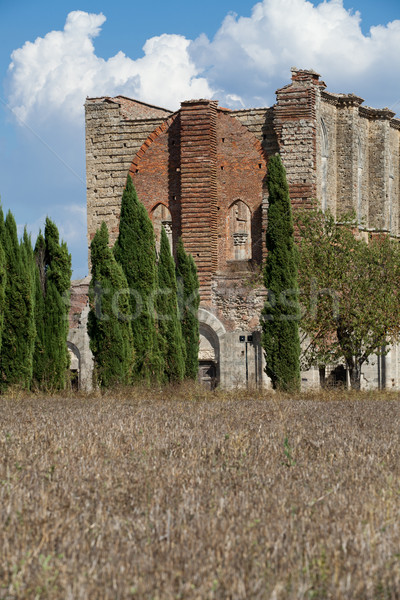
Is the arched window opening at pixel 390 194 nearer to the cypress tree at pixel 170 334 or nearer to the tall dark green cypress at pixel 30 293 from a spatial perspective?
the cypress tree at pixel 170 334

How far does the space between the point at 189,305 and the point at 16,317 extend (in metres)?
9.45

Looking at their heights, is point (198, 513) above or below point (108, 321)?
below

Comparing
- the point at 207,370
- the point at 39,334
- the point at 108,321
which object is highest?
the point at 108,321

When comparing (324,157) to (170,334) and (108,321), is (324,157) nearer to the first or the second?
(170,334)

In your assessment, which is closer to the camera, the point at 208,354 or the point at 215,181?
the point at 208,354

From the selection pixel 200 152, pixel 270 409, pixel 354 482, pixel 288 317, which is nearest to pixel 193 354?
pixel 288 317

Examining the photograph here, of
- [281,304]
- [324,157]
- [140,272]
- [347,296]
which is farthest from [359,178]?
[140,272]

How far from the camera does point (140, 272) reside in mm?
20797

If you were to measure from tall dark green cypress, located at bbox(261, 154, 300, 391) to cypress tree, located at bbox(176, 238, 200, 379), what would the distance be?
16.3 ft

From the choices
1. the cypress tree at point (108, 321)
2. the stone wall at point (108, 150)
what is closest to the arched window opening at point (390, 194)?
the stone wall at point (108, 150)

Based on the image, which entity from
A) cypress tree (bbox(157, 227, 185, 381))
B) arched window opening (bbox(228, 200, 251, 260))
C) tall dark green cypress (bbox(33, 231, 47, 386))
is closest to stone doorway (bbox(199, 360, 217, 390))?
cypress tree (bbox(157, 227, 185, 381))

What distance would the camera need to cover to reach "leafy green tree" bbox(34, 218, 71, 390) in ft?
61.1

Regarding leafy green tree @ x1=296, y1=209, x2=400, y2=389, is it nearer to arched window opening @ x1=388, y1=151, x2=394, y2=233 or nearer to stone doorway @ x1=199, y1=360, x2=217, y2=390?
stone doorway @ x1=199, y1=360, x2=217, y2=390

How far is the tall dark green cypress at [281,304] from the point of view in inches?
787
